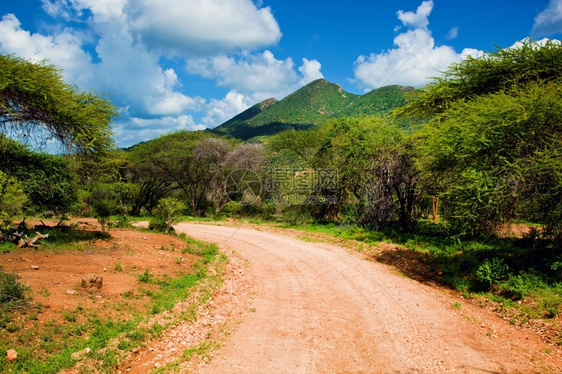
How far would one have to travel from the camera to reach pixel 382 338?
6133 mm

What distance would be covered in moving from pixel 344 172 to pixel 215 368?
1512 centimetres

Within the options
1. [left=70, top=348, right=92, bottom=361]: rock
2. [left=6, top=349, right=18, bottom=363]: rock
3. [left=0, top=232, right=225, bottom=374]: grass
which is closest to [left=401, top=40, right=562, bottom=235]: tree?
[left=0, top=232, right=225, bottom=374]: grass

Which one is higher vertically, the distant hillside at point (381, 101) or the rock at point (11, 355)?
the distant hillside at point (381, 101)

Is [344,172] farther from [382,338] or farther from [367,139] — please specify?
[382,338]

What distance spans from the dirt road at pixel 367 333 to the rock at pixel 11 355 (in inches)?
100

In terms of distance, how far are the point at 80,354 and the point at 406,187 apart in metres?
14.8

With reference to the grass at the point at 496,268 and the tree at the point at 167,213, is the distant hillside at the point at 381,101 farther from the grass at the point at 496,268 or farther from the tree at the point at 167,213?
the tree at the point at 167,213

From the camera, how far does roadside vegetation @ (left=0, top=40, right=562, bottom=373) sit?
7035mm

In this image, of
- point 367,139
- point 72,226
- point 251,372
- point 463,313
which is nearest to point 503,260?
point 463,313

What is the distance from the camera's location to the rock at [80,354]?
479 centimetres

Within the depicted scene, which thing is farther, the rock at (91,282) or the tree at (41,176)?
the tree at (41,176)

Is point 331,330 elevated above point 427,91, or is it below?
below

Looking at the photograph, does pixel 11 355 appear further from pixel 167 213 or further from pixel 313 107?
pixel 313 107

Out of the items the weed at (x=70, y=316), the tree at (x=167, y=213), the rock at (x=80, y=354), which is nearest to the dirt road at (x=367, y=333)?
the rock at (x=80, y=354)
